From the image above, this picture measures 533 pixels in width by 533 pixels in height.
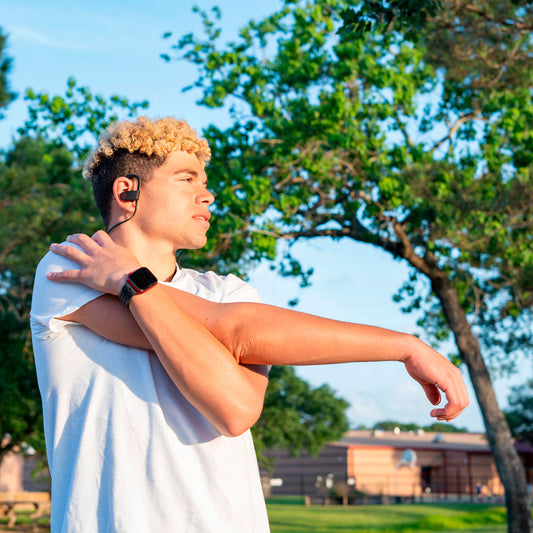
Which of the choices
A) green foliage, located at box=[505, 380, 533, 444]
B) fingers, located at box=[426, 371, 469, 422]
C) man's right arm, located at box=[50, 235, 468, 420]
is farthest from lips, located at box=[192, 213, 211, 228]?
green foliage, located at box=[505, 380, 533, 444]

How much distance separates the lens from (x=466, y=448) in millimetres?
49594

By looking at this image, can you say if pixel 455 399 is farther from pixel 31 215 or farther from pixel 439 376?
pixel 31 215

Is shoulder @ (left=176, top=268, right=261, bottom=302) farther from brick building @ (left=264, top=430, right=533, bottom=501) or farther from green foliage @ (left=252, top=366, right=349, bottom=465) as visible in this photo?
brick building @ (left=264, top=430, right=533, bottom=501)

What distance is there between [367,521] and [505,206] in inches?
513

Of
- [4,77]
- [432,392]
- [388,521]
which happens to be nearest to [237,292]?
[432,392]

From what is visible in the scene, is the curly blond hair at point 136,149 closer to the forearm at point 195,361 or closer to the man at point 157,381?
the man at point 157,381

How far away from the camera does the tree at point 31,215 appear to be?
47.0 feet

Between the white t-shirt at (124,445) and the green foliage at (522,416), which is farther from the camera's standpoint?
the green foliage at (522,416)

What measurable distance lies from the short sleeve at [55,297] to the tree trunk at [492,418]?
13442mm

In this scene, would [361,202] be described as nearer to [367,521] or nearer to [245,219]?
[245,219]

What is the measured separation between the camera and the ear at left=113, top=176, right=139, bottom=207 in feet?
5.83

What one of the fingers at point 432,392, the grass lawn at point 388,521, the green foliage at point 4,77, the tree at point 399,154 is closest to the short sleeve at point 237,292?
the fingers at point 432,392

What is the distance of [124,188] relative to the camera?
1790 mm

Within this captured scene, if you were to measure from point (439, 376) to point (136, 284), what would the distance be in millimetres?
717
